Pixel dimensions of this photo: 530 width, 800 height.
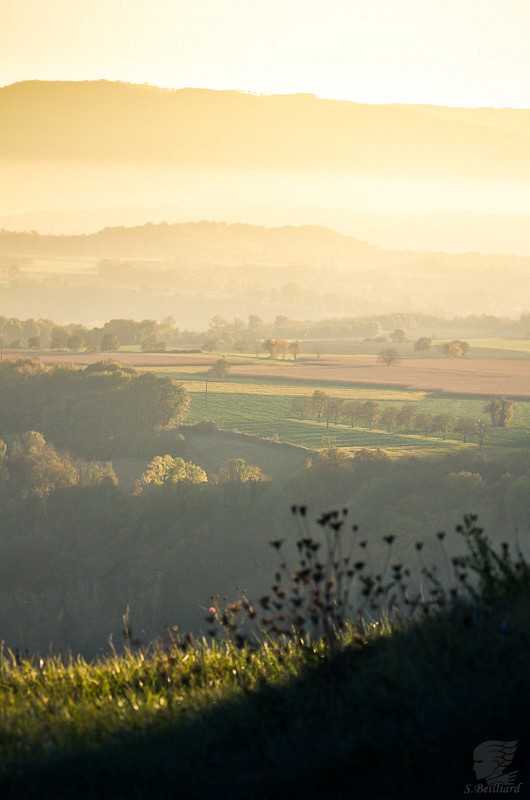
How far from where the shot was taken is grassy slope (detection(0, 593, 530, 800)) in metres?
4.26

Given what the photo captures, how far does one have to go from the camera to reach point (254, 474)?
64625 millimetres

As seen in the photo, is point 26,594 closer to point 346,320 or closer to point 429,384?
point 429,384

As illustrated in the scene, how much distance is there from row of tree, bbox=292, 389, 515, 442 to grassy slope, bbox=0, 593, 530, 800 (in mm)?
65304

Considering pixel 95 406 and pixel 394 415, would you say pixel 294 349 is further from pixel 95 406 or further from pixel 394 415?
pixel 394 415

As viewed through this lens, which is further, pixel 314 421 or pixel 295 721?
pixel 314 421

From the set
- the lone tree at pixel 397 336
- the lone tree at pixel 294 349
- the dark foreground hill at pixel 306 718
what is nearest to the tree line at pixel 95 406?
the lone tree at pixel 294 349

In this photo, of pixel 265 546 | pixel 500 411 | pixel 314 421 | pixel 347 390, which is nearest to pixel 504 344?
pixel 347 390

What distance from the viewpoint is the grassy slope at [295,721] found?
4.26 metres

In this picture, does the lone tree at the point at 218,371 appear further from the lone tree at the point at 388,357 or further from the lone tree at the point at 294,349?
the lone tree at the point at 388,357

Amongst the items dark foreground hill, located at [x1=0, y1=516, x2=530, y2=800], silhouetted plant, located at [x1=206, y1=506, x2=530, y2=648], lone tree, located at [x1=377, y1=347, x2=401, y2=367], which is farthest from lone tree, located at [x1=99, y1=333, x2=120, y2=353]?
dark foreground hill, located at [x1=0, y1=516, x2=530, y2=800]

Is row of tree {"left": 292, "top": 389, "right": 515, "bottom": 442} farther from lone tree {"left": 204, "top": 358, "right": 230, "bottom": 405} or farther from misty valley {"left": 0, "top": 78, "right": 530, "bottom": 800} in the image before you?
lone tree {"left": 204, "top": 358, "right": 230, "bottom": 405}

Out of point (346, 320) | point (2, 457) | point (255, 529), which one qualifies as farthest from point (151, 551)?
point (346, 320)

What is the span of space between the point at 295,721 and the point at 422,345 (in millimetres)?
107718

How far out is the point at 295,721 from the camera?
473 centimetres
